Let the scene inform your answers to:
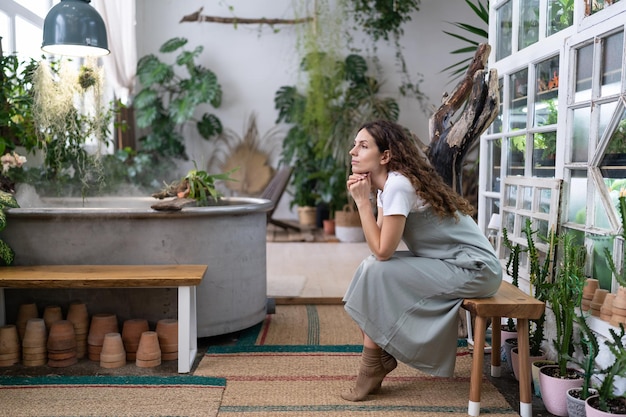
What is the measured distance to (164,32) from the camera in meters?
8.09

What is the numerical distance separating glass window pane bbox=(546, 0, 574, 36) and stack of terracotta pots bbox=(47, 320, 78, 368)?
8.03 feet

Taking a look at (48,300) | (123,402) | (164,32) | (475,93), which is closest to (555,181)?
(475,93)

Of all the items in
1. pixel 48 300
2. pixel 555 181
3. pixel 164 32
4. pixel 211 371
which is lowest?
pixel 211 371

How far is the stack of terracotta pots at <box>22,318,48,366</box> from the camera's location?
285 centimetres

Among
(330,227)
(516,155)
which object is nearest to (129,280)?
(516,155)

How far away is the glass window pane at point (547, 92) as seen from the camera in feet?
9.09

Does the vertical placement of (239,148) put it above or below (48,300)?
above

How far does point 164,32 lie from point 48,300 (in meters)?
5.71

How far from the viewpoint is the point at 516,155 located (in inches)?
125

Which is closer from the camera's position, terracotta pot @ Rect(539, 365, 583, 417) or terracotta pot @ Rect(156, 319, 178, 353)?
terracotta pot @ Rect(539, 365, 583, 417)

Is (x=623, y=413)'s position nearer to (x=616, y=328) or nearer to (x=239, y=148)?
(x=616, y=328)

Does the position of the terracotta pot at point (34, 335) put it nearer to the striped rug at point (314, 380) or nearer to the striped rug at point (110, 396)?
the striped rug at point (110, 396)

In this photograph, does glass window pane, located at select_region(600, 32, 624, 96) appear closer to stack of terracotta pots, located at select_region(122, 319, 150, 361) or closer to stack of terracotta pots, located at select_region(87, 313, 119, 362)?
stack of terracotta pots, located at select_region(122, 319, 150, 361)

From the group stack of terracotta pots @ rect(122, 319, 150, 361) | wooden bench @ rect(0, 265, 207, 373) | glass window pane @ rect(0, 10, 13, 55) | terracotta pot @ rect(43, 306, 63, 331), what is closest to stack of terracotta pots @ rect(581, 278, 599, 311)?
wooden bench @ rect(0, 265, 207, 373)
